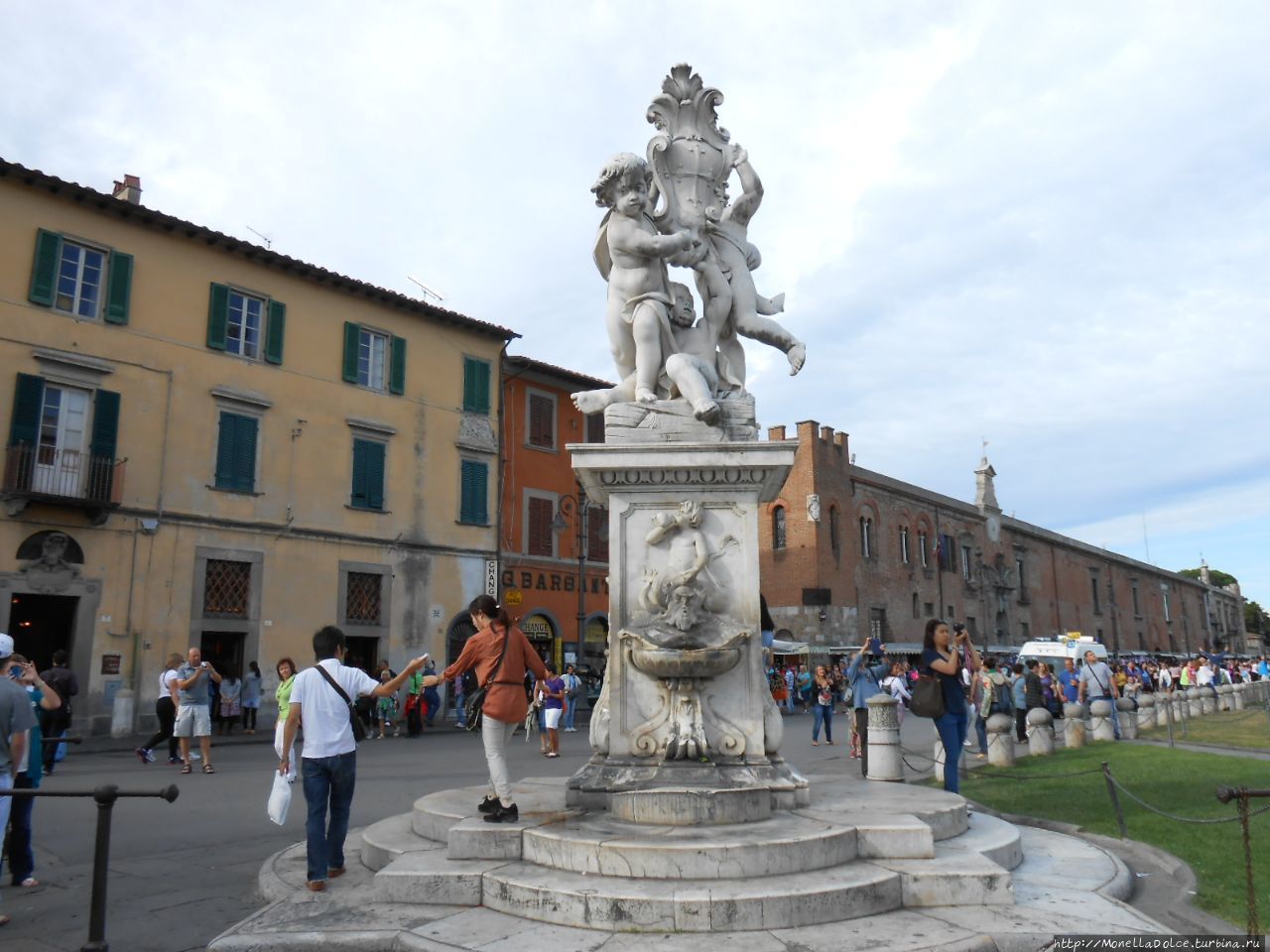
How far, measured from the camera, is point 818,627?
3853 centimetres

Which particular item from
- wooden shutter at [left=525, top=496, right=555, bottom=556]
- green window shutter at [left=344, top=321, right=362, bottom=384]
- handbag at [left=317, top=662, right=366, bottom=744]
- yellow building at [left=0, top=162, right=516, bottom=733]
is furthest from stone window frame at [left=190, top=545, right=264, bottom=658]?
handbag at [left=317, top=662, right=366, bottom=744]

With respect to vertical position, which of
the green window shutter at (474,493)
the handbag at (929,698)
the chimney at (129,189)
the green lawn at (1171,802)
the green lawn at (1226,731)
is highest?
the chimney at (129,189)

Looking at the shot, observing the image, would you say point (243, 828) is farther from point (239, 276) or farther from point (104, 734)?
point (239, 276)

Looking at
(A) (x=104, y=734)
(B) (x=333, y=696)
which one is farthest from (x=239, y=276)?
(B) (x=333, y=696)

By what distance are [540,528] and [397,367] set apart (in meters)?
6.55

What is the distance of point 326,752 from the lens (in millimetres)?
5344

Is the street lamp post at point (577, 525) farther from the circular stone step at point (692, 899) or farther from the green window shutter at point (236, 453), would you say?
the circular stone step at point (692, 899)

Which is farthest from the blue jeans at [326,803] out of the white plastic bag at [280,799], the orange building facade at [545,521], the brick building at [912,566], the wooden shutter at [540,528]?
→ the wooden shutter at [540,528]

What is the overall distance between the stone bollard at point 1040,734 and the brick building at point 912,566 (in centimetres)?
1104

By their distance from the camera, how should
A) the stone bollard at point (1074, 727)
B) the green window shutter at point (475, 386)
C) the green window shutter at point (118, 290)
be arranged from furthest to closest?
the green window shutter at point (475, 386)
the green window shutter at point (118, 290)
the stone bollard at point (1074, 727)

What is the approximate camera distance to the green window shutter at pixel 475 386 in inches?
1046

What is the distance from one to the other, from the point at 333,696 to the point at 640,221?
3.79 metres

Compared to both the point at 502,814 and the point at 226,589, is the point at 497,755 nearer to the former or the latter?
the point at 502,814

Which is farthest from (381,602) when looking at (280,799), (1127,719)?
(280,799)
